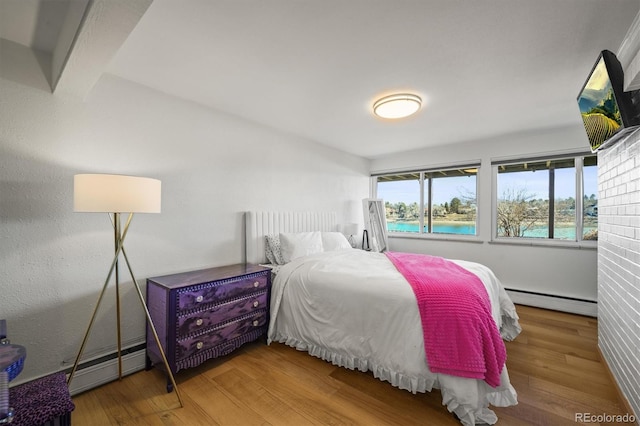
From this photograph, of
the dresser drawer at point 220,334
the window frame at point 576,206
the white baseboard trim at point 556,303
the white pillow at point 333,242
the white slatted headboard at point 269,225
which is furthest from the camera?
the white pillow at point 333,242

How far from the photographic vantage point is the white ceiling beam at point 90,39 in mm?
1189

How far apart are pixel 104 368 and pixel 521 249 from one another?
4.87 metres

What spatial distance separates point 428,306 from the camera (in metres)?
1.85

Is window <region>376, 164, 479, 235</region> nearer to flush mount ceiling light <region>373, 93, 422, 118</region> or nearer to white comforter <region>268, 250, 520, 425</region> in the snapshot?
white comforter <region>268, 250, 520, 425</region>

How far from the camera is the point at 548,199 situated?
12.4 feet

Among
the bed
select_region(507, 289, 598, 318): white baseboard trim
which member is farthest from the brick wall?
select_region(507, 289, 598, 318): white baseboard trim

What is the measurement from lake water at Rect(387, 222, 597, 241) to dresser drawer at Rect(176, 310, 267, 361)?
11.0 feet

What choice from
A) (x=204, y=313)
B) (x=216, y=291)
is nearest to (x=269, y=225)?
(x=216, y=291)

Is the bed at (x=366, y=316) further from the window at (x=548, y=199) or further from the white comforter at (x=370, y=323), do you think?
the window at (x=548, y=199)

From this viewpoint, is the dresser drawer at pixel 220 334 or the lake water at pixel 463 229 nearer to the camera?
the dresser drawer at pixel 220 334

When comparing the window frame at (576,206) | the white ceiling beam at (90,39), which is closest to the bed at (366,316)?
the window frame at (576,206)

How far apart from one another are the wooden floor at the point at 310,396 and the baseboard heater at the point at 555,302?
1231mm

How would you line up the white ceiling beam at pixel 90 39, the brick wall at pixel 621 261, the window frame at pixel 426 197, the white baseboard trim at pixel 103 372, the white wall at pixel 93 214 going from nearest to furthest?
the white ceiling beam at pixel 90 39, the brick wall at pixel 621 261, the white wall at pixel 93 214, the white baseboard trim at pixel 103 372, the window frame at pixel 426 197

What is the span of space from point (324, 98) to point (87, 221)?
2.21 meters
